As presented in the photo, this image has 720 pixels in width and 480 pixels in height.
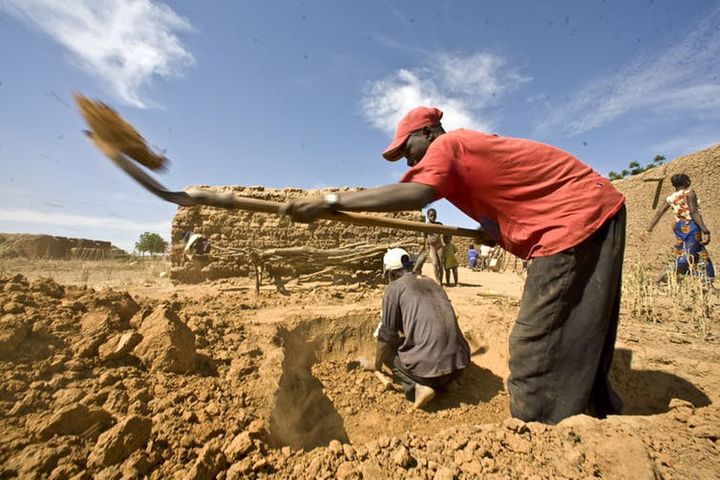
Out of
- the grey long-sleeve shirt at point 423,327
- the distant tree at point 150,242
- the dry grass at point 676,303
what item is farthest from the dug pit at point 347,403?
the distant tree at point 150,242

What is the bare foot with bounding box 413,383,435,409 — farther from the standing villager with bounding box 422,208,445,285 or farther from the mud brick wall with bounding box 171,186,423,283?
the mud brick wall with bounding box 171,186,423,283

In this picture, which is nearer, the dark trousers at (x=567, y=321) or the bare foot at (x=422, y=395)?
the dark trousers at (x=567, y=321)

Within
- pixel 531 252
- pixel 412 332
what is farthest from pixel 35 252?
pixel 531 252

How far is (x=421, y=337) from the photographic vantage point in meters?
3.12

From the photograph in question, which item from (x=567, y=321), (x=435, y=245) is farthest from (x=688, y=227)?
(x=567, y=321)

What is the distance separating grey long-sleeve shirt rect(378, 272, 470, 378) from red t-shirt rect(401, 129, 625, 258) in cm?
157

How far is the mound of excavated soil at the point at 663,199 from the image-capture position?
7.80 metres

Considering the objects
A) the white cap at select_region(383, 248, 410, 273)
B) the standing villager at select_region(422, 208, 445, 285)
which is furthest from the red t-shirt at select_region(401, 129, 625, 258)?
the standing villager at select_region(422, 208, 445, 285)

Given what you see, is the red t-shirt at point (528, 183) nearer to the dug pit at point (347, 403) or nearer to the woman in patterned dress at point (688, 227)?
the dug pit at point (347, 403)

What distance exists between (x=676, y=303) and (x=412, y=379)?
3452mm

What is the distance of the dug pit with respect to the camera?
273cm

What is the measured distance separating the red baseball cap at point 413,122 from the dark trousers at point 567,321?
91cm

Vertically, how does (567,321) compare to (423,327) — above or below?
above

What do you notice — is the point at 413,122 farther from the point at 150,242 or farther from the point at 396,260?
the point at 150,242
